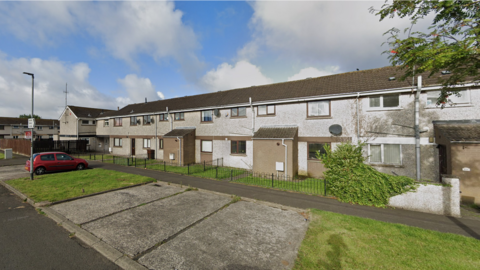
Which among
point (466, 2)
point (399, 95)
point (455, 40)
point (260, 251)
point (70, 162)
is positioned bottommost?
point (260, 251)

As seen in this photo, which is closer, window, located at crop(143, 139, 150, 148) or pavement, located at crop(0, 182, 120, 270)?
pavement, located at crop(0, 182, 120, 270)

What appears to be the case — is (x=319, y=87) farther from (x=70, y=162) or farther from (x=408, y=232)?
(x=70, y=162)

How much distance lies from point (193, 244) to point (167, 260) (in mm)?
808

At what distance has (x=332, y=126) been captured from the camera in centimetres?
1290

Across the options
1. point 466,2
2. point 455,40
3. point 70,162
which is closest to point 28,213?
point 70,162

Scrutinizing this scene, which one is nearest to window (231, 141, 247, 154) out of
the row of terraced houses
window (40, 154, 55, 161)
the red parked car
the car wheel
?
the row of terraced houses

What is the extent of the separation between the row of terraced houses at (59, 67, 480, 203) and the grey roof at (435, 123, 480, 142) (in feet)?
0.10

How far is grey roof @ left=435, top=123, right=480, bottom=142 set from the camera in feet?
28.0

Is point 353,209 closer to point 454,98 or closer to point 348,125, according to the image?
point 348,125

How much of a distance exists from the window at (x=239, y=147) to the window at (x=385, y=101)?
31.4 feet

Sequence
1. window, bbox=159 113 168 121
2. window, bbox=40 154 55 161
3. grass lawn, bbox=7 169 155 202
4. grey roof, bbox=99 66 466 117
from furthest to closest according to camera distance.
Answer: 1. window, bbox=159 113 168 121
2. window, bbox=40 154 55 161
3. grey roof, bbox=99 66 466 117
4. grass lawn, bbox=7 169 155 202

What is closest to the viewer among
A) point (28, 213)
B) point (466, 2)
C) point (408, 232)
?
point (408, 232)

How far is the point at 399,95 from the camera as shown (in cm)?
1145

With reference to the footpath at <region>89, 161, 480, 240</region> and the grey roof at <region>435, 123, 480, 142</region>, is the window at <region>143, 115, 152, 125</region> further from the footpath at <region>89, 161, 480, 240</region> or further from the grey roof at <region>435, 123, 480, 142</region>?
the grey roof at <region>435, 123, 480, 142</region>
